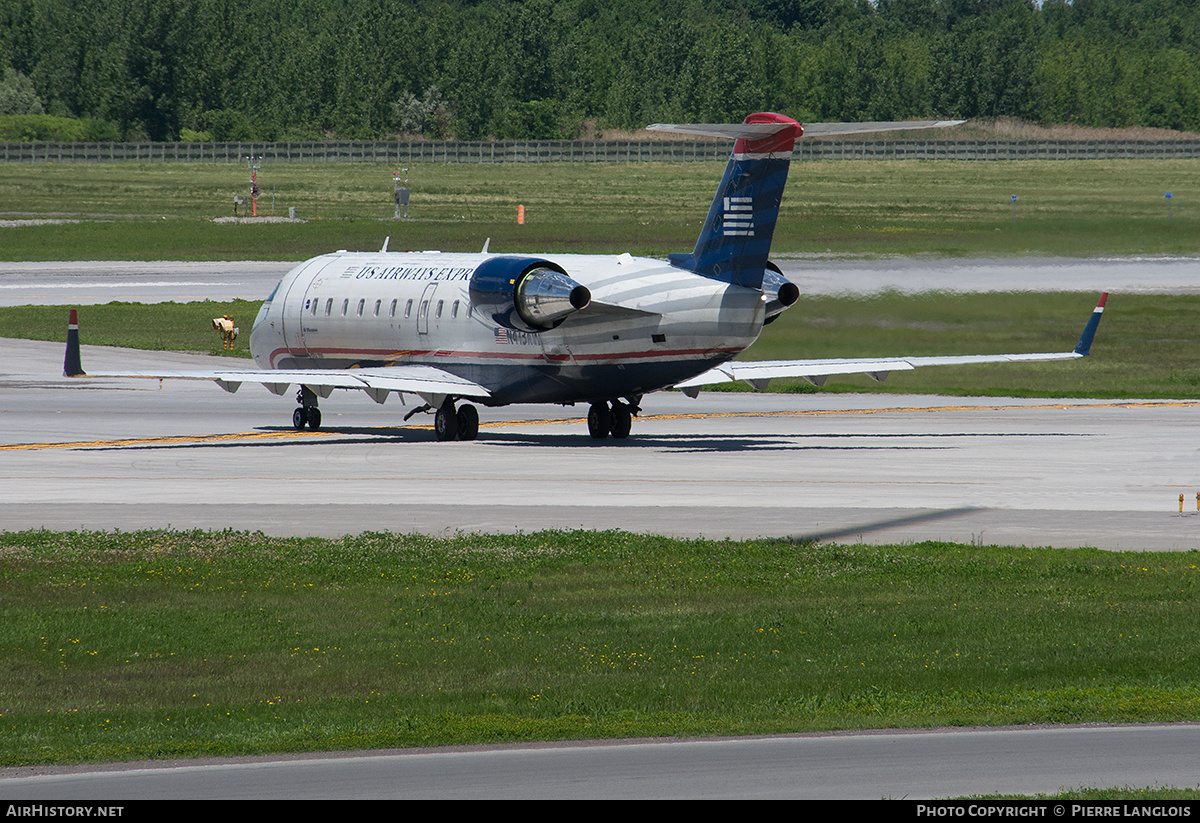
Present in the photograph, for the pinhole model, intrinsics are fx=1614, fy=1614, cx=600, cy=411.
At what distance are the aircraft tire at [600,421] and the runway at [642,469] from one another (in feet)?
2.99

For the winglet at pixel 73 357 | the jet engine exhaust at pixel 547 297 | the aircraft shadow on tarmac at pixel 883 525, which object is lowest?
the aircraft shadow on tarmac at pixel 883 525

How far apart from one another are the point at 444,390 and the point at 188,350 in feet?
82.4

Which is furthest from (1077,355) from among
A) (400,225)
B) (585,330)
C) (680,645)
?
(400,225)

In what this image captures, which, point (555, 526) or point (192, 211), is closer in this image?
point (555, 526)

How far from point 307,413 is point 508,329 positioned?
22.6ft

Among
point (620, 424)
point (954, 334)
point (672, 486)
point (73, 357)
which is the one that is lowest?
point (620, 424)

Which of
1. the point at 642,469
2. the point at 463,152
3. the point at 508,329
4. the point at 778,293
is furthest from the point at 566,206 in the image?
the point at 642,469

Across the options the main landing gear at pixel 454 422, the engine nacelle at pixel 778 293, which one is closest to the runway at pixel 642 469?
the main landing gear at pixel 454 422

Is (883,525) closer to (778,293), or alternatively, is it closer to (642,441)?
(778,293)

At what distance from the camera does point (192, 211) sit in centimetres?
13462

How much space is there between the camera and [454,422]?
139 ft

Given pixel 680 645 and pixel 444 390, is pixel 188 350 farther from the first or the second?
pixel 680 645

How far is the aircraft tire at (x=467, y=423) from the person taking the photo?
42.4m

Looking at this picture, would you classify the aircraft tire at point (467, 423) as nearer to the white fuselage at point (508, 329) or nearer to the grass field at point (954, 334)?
the white fuselage at point (508, 329)
